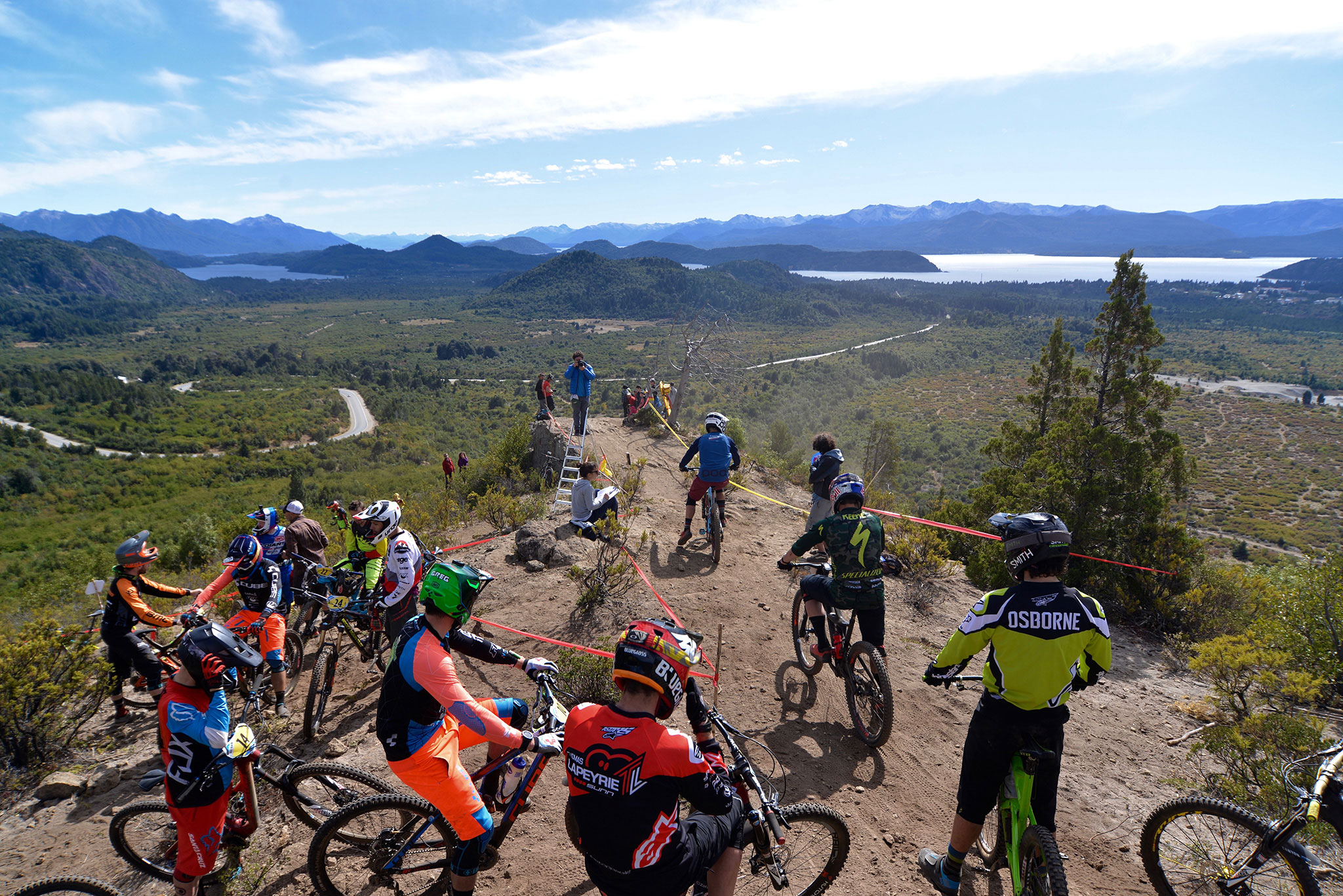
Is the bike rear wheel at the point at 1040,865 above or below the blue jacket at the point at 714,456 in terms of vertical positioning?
below

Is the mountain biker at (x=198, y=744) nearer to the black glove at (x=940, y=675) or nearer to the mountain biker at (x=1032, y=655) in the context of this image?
the black glove at (x=940, y=675)

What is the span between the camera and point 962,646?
372cm

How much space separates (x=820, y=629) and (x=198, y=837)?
16.2 feet

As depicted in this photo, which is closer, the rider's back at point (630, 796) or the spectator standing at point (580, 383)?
the rider's back at point (630, 796)

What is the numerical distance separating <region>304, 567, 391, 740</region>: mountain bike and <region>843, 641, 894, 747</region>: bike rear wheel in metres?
4.34

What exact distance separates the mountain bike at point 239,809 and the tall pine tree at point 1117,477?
9.08m

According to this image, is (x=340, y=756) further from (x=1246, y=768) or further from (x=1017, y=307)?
(x=1017, y=307)

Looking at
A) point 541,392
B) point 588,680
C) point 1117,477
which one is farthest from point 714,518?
point 541,392

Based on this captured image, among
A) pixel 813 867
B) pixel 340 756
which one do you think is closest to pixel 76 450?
pixel 340 756

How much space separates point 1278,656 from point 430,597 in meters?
7.42

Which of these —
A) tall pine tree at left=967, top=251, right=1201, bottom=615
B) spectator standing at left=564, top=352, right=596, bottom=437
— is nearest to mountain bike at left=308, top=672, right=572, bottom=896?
tall pine tree at left=967, top=251, right=1201, bottom=615

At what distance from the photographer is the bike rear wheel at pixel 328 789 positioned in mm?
4000

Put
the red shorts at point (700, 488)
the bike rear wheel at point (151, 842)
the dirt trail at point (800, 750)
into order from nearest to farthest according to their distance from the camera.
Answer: the bike rear wheel at point (151, 842)
the dirt trail at point (800, 750)
the red shorts at point (700, 488)

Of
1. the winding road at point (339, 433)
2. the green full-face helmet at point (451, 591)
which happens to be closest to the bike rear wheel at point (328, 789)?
the green full-face helmet at point (451, 591)
